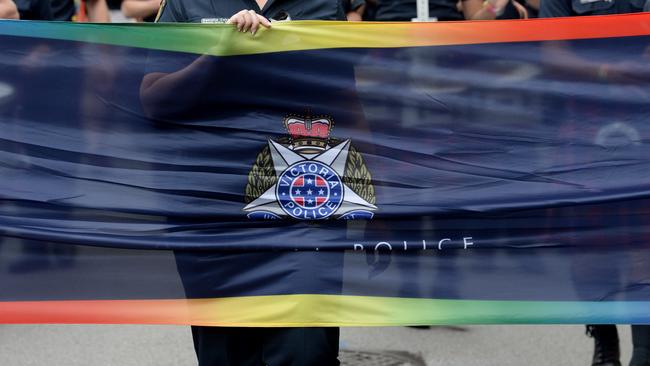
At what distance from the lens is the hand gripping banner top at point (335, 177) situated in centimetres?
396

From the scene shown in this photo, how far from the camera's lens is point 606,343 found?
5340 mm

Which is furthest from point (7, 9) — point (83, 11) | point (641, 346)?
point (641, 346)

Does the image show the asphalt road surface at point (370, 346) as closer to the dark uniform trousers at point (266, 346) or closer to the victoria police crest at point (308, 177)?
Answer: the dark uniform trousers at point (266, 346)

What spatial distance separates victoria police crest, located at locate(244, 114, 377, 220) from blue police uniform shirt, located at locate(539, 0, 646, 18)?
6.56 feet

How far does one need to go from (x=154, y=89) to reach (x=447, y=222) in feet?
3.52

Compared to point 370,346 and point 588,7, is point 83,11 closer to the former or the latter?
point 370,346

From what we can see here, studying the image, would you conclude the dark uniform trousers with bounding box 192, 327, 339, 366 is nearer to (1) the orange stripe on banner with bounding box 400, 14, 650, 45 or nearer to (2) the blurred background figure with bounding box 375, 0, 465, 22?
(1) the orange stripe on banner with bounding box 400, 14, 650, 45

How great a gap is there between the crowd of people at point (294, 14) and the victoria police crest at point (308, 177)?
381 millimetres

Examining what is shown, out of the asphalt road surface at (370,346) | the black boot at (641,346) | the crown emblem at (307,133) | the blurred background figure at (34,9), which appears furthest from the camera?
the blurred background figure at (34,9)

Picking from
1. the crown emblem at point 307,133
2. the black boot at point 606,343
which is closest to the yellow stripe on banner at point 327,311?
the crown emblem at point 307,133

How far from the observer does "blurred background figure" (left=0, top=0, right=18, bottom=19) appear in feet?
19.1

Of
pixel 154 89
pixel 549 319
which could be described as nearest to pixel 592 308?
Answer: pixel 549 319

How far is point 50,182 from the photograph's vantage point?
13.2ft

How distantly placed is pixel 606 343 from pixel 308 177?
2043 mm
